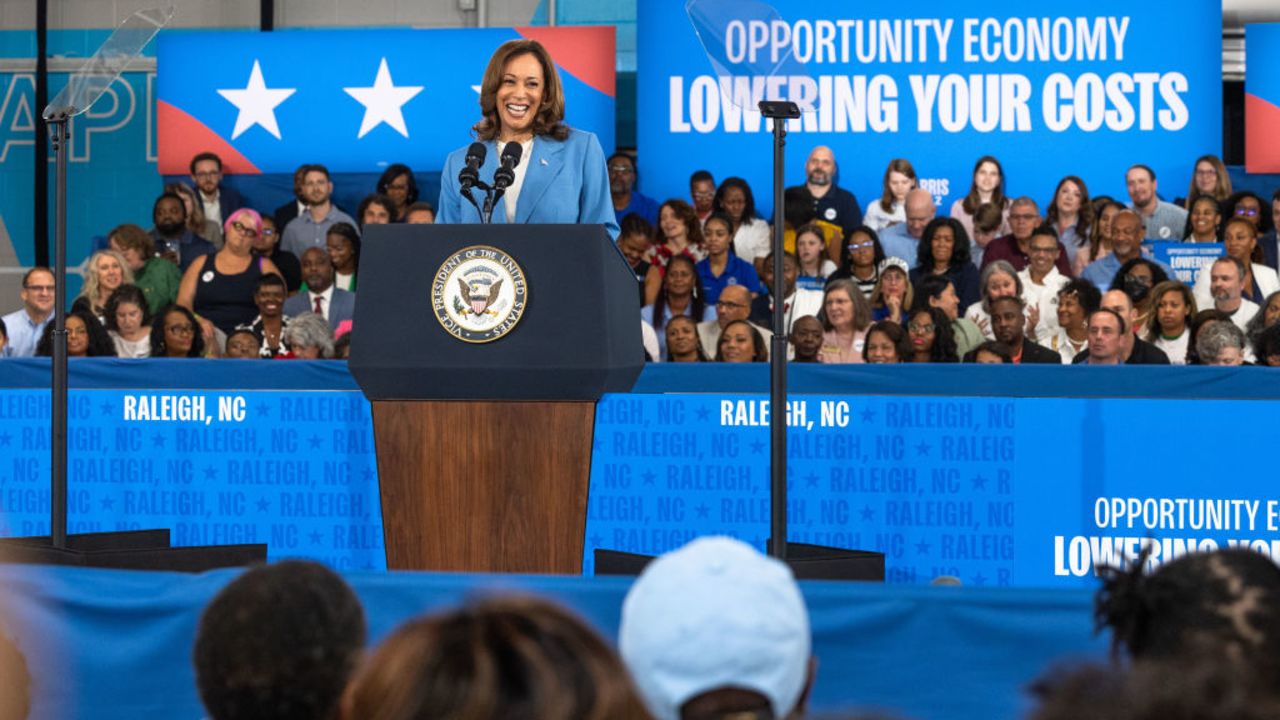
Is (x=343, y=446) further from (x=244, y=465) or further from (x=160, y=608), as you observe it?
(x=160, y=608)

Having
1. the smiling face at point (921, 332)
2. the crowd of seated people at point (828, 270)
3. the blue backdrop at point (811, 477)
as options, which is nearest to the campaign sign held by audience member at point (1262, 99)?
the crowd of seated people at point (828, 270)

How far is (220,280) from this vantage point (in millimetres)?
7039

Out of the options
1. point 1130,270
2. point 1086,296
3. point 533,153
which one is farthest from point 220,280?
point 533,153

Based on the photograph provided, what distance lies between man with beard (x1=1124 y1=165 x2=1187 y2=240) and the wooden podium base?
5308 mm

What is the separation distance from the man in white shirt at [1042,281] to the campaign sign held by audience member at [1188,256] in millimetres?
692

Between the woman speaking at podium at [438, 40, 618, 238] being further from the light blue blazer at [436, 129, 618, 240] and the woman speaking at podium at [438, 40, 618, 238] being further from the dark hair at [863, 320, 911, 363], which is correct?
the dark hair at [863, 320, 911, 363]

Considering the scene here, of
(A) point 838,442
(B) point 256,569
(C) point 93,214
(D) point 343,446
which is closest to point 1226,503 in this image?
(A) point 838,442

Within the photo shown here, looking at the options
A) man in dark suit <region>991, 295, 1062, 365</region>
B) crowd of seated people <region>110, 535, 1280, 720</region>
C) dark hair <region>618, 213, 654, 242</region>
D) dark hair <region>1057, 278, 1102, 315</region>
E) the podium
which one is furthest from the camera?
dark hair <region>618, 213, 654, 242</region>

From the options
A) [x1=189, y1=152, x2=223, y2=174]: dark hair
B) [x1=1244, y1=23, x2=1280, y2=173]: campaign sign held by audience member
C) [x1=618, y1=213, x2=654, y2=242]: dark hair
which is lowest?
[x1=618, y1=213, x2=654, y2=242]: dark hair

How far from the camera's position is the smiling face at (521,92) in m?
3.01

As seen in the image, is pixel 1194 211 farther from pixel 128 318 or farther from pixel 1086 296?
pixel 128 318

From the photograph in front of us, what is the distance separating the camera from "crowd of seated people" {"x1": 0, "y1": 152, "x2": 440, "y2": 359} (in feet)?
19.5

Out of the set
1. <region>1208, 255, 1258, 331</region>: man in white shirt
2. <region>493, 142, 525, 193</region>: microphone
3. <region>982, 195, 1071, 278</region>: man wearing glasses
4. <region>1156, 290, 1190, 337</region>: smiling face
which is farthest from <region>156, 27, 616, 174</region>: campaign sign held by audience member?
<region>493, 142, 525, 193</region>: microphone

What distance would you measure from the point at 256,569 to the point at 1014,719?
1166mm
